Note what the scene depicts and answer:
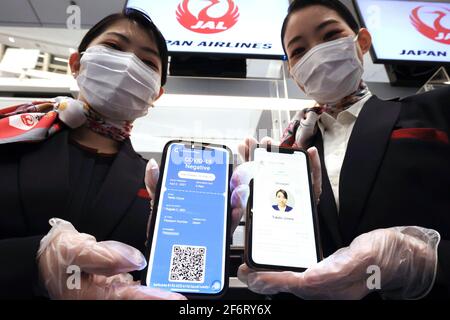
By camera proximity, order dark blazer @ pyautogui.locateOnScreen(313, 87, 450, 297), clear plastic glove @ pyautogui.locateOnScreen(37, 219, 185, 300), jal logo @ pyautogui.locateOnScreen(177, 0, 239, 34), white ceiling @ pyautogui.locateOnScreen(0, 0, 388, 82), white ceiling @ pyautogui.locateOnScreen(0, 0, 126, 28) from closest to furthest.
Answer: clear plastic glove @ pyautogui.locateOnScreen(37, 219, 185, 300)
dark blazer @ pyautogui.locateOnScreen(313, 87, 450, 297)
jal logo @ pyautogui.locateOnScreen(177, 0, 239, 34)
white ceiling @ pyautogui.locateOnScreen(0, 0, 388, 82)
white ceiling @ pyautogui.locateOnScreen(0, 0, 126, 28)

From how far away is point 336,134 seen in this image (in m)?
0.93

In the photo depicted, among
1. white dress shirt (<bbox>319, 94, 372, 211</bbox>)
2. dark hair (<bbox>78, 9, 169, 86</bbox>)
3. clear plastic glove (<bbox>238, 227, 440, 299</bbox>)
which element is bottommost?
clear plastic glove (<bbox>238, 227, 440, 299</bbox>)

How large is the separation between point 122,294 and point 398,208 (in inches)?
21.4

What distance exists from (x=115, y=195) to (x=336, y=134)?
63 cm

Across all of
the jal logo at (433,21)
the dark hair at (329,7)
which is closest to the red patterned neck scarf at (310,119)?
the dark hair at (329,7)

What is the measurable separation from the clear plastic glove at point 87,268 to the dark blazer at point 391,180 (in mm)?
391

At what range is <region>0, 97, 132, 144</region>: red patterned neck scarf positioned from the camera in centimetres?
76

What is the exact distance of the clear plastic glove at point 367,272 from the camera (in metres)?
0.48

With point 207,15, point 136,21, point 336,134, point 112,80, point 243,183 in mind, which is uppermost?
point 207,15

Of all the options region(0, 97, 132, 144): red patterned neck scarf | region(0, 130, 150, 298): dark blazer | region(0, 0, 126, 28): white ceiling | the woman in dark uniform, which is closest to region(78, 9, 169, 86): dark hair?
the woman in dark uniform

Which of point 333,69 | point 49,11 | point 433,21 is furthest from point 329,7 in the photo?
point 49,11

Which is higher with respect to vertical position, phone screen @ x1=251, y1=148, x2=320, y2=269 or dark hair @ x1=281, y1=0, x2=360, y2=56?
dark hair @ x1=281, y1=0, x2=360, y2=56

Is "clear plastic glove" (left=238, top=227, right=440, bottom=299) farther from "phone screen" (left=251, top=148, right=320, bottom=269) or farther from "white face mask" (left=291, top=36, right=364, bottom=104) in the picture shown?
"white face mask" (left=291, top=36, right=364, bottom=104)

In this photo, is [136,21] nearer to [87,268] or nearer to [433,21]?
[87,268]
